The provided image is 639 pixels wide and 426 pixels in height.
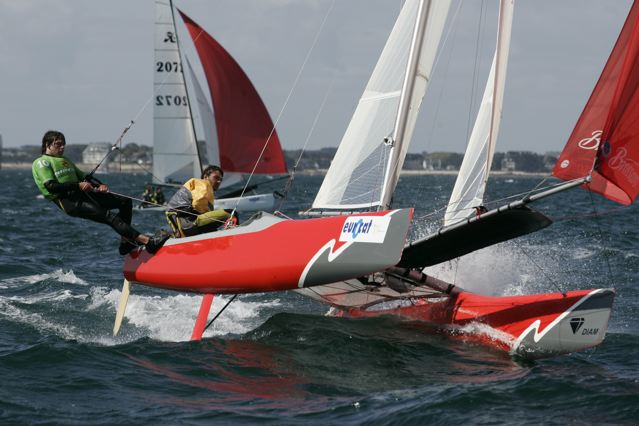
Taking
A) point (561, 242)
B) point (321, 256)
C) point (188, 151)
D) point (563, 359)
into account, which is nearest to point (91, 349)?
point (321, 256)

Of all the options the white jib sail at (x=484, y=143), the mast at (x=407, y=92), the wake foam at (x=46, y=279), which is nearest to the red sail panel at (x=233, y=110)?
the wake foam at (x=46, y=279)

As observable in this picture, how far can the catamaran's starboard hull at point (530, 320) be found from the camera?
6602 millimetres

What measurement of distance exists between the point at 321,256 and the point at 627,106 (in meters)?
2.37

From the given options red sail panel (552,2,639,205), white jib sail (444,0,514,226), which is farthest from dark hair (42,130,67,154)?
red sail panel (552,2,639,205)

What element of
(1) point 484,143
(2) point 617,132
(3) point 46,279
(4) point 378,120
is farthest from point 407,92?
(3) point 46,279

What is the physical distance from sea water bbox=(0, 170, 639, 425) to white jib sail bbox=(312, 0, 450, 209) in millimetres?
1096

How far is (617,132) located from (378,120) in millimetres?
2649

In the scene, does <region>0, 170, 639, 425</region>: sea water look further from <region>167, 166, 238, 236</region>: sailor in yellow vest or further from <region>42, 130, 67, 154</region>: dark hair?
<region>42, 130, 67, 154</region>: dark hair

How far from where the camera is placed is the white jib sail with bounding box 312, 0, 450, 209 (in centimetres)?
809

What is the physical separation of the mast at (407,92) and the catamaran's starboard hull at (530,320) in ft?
3.56

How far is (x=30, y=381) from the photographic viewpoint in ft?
19.2

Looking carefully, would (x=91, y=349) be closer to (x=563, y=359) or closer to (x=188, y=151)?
(x=563, y=359)

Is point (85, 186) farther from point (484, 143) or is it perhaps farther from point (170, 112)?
point (170, 112)

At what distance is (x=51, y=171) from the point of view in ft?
23.6
